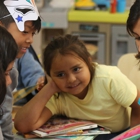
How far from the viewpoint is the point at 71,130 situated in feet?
4.60

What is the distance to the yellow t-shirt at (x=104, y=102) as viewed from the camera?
1444mm

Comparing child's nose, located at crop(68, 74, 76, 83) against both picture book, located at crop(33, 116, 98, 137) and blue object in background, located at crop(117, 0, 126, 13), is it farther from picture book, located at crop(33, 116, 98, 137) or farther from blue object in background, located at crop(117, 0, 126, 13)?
blue object in background, located at crop(117, 0, 126, 13)

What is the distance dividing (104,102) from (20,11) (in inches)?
19.1

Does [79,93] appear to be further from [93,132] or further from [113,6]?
[113,6]

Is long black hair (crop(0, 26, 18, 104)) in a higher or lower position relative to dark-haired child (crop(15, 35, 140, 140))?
higher

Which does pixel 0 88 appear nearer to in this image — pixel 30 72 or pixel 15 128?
pixel 15 128

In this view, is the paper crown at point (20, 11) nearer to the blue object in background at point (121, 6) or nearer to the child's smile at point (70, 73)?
Answer: the child's smile at point (70, 73)

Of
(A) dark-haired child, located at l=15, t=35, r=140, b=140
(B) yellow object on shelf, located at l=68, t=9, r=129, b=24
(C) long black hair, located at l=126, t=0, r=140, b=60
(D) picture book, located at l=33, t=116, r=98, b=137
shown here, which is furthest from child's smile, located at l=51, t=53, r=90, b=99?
(B) yellow object on shelf, located at l=68, t=9, r=129, b=24

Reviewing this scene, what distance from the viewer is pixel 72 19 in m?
3.55

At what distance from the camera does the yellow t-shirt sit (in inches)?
56.9

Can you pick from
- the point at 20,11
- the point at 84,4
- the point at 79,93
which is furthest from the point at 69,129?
the point at 84,4

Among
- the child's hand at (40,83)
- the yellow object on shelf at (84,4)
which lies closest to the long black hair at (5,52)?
the child's hand at (40,83)

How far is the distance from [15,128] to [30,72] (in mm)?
428

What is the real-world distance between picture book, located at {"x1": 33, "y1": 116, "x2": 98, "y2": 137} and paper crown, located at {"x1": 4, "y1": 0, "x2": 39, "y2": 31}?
40 cm
